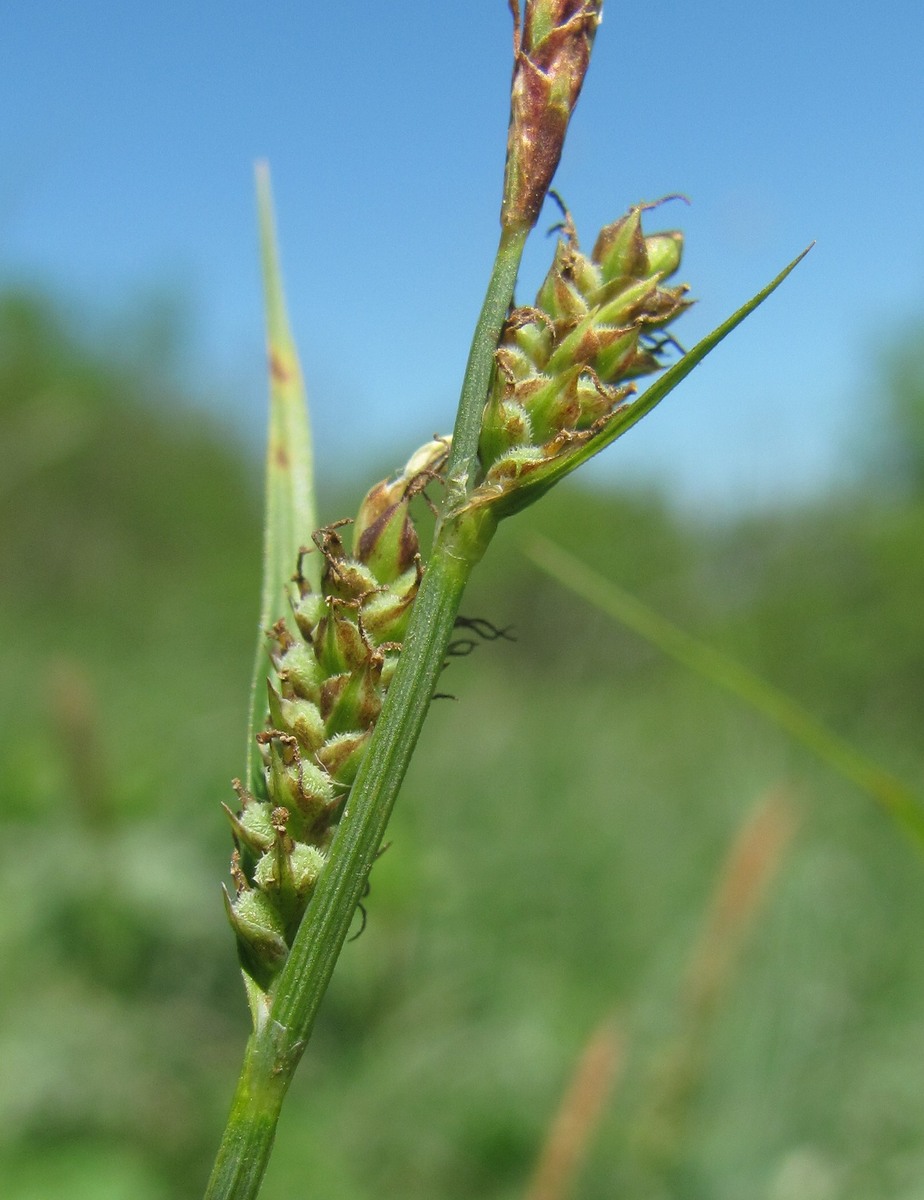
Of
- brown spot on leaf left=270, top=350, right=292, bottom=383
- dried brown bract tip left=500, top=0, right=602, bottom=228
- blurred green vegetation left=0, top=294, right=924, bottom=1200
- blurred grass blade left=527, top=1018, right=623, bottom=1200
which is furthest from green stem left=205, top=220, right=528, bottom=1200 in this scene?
blurred green vegetation left=0, top=294, right=924, bottom=1200

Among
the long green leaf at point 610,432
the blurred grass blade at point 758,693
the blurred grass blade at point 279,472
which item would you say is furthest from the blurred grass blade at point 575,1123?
the long green leaf at point 610,432

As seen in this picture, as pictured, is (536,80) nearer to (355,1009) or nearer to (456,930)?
(355,1009)

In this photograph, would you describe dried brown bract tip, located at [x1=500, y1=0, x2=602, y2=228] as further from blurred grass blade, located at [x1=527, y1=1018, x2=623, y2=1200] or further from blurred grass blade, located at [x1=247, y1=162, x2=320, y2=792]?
blurred grass blade, located at [x1=527, y1=1018, x2=623, y2=1200]

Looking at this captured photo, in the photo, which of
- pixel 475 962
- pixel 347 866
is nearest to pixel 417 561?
pixel 347 866

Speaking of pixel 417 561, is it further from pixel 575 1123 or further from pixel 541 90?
pixel 575 1123

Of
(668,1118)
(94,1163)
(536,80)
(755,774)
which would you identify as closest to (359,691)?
(536,80)

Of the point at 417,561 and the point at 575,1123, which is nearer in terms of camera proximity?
the point at 417,561

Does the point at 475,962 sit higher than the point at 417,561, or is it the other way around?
the point at 417,561
